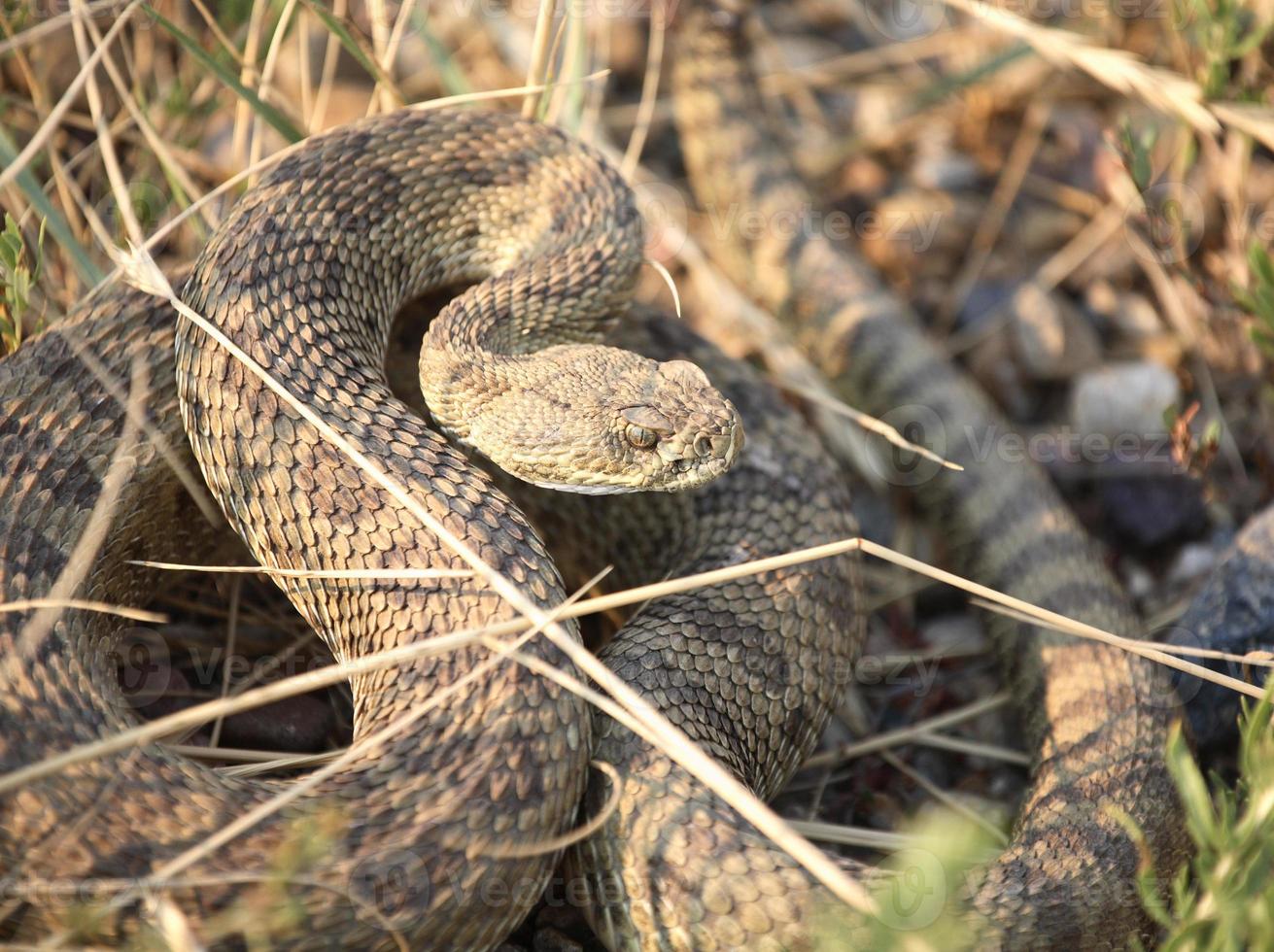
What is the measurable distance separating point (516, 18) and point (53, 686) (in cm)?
529

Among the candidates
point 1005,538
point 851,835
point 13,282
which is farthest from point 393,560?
point 1005,538

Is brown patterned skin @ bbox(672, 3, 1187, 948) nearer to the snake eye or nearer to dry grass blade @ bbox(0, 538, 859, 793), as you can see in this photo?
dry grass blade @ bbox(0, 538, 859, 793)

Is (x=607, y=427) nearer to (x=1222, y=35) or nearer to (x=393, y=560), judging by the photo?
(x=393, y=560)

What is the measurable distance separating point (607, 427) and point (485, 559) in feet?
2.68

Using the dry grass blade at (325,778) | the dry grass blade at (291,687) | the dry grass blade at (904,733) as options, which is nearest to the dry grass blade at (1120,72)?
the dry grass blade at (904,733)

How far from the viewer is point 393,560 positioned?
3.89 meters

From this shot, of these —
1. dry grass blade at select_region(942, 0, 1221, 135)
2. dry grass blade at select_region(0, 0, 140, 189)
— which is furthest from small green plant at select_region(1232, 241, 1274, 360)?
dry grass blade at select_region(0, 0, 140, 189)

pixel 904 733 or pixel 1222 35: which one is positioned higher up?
pixel 1222 35

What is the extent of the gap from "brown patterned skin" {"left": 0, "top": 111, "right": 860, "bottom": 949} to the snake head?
5 centimetres

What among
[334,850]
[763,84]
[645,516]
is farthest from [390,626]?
[763,84]

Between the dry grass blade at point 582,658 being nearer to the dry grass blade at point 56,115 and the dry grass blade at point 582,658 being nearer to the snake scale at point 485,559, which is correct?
the snake scale at point 485,559

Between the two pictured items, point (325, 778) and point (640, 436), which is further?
point (640, 436)

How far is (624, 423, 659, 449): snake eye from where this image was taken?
4340 mm

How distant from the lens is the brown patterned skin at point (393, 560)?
3281 millimetres
